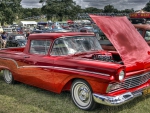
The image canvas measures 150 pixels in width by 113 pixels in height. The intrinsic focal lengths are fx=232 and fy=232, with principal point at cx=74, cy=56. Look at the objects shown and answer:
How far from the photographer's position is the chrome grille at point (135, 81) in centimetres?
425

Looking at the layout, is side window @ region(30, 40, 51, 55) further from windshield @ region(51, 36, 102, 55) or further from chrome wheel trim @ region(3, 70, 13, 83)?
chrome wheel trim @ region(3, 70, 13, 83)

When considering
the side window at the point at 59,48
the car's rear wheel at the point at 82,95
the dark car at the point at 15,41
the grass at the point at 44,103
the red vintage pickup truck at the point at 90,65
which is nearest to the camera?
the red vintage pickup truck at the point at 90,65

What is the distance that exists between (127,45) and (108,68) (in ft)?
3.04

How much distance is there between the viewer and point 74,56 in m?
4.91

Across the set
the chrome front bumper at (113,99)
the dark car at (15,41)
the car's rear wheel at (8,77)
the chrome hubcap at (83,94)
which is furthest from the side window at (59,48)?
the dark car at (15,41)

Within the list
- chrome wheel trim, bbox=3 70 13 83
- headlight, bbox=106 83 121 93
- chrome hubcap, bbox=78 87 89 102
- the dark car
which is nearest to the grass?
chrome hubcap, bbox=78 87 89 102

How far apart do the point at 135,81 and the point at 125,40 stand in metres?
0.87

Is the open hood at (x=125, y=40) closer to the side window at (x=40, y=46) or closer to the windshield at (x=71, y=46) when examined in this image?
the windshield at (x=71, y=46)

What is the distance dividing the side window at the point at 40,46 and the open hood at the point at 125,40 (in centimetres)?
136

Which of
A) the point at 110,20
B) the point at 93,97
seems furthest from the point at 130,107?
the point at 110,20

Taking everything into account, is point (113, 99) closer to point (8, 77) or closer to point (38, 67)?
point (38, 67)

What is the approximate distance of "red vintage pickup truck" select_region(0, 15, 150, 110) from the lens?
4074 millimetres

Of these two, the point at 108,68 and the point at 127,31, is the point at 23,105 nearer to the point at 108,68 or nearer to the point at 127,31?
the point at 108,68

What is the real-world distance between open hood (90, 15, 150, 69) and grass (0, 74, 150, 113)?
0.84 m
